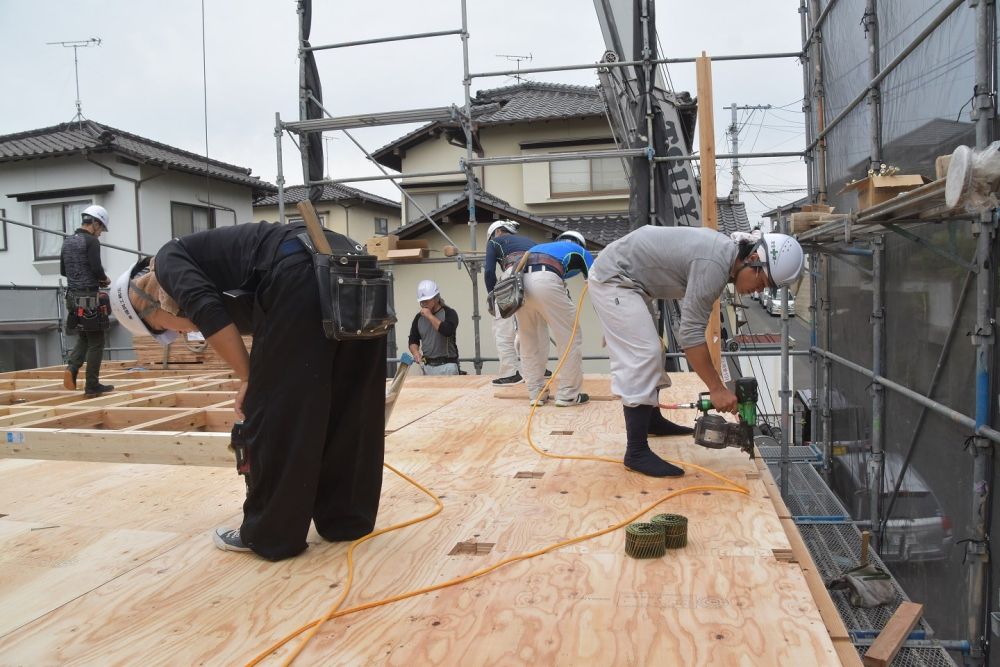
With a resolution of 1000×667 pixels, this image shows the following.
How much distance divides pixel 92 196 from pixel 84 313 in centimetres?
981

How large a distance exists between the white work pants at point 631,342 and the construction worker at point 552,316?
1124 mm

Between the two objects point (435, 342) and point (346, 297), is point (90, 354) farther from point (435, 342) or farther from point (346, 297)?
point (346, 297)

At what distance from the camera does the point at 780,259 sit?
3064 mm

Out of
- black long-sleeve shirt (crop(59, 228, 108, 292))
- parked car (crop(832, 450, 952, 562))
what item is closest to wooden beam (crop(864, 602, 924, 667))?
parked car (crop(832, 450, 952, 562))

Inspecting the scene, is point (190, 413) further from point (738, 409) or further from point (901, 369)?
point (901, 369)

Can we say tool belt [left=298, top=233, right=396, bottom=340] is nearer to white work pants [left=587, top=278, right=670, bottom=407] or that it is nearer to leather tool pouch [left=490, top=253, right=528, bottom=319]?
white work pants [left=587, top=278, right=670, bottom=407]

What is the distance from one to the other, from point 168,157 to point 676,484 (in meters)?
14.8

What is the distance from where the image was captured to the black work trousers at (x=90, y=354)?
18.2 feet

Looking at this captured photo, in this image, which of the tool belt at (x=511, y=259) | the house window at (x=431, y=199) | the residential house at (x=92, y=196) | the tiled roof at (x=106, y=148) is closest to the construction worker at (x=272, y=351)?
the tool belt at (x=511, y=259)

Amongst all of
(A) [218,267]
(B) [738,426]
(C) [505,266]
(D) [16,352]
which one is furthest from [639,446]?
(D) [16,352]

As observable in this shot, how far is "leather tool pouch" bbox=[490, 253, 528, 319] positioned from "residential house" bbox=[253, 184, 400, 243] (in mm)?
15379

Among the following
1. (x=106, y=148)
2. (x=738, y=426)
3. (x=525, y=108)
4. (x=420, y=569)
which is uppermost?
(x=525, y=108)

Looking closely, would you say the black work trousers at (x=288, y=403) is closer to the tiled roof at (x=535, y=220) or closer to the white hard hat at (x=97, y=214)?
the white hard hat at (x=97, y=214)

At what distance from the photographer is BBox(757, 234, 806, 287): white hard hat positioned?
306 cm
